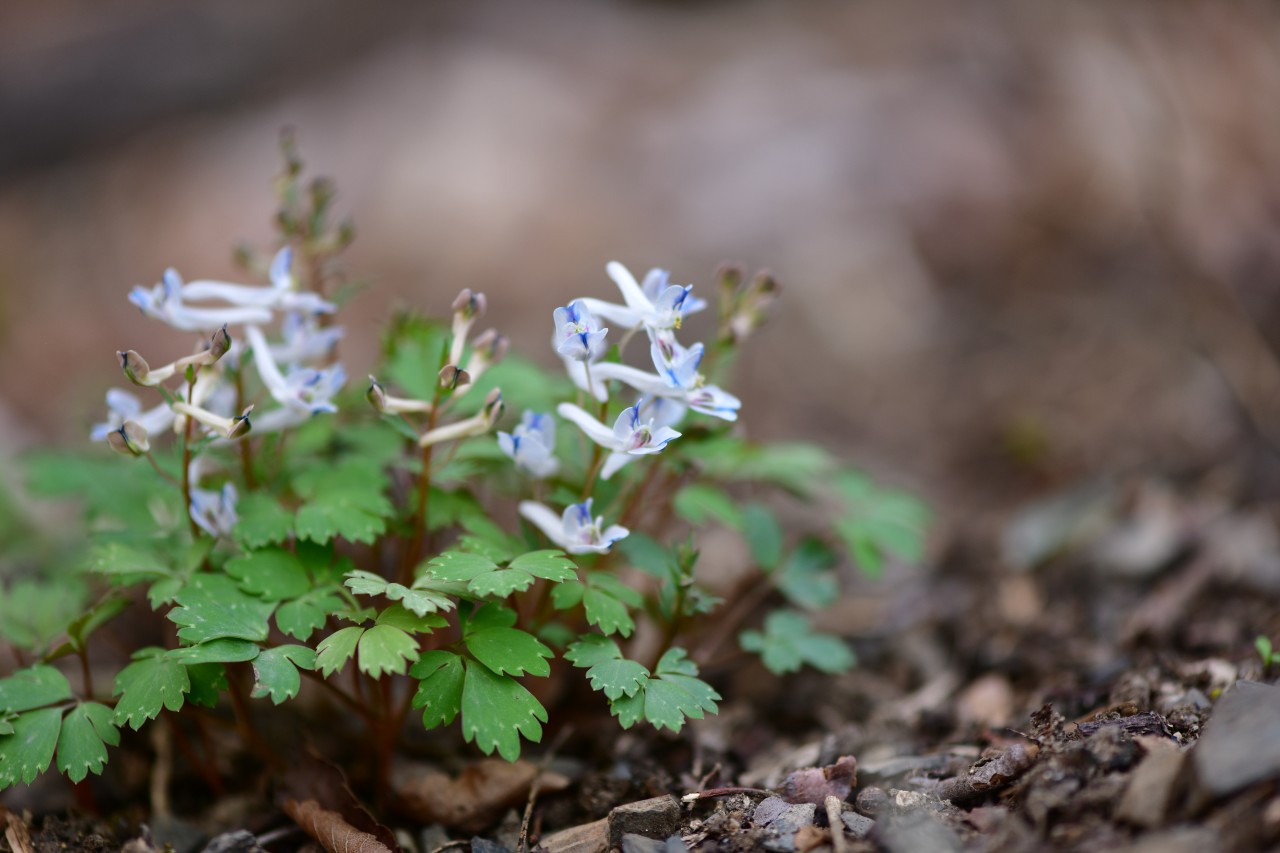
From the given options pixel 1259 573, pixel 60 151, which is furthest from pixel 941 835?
pixel 60 151

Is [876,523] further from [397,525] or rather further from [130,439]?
[130,439]

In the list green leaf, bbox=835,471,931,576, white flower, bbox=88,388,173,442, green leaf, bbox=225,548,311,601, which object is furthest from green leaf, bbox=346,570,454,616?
green leaf, bbox=835,471,931,576

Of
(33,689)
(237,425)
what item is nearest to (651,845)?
(237,425)

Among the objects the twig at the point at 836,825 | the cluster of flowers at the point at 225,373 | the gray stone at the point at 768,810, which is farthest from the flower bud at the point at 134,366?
the twig at the point at 836,825

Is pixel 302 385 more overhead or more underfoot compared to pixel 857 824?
more overhead

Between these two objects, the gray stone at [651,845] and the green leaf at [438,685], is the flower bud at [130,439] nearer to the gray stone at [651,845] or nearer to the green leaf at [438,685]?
the green leaf at [438,685]

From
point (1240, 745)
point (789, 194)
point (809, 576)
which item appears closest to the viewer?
point (1240, 745)

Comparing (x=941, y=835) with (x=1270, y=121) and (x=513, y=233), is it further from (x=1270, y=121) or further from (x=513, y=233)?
(x=1270, y=121)
